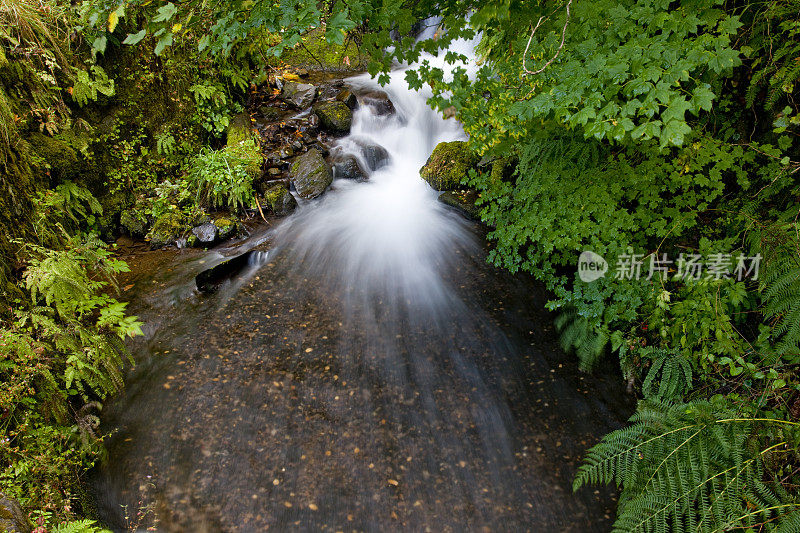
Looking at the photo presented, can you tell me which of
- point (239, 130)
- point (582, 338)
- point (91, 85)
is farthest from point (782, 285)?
point (91, 85)

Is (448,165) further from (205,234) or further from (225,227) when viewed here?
(205,234)

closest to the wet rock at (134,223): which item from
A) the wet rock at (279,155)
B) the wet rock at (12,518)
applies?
the wet rock at (279,155)

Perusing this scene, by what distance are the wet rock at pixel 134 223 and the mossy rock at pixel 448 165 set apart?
4.92 meters

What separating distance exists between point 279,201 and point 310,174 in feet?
3.14

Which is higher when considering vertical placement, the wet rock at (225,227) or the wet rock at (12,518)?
the wet rock at (225,227)

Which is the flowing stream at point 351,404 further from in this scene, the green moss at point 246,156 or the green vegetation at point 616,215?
the green moss at point 246,156

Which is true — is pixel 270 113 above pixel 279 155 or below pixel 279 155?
above

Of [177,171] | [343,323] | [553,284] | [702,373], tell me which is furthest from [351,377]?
[177,171]

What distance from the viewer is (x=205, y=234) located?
6.52m

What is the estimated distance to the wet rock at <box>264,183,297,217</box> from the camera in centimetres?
742

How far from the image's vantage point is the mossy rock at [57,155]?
5.48 meters

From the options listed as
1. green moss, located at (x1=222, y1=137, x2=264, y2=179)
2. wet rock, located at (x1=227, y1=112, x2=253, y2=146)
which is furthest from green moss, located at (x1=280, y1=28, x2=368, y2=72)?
green moss, located at (x1=222, y1=137, x2=264, y2=179)

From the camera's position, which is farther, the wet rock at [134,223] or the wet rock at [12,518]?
the wet rock at [134,223]

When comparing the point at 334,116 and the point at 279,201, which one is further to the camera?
the point at 334,116
